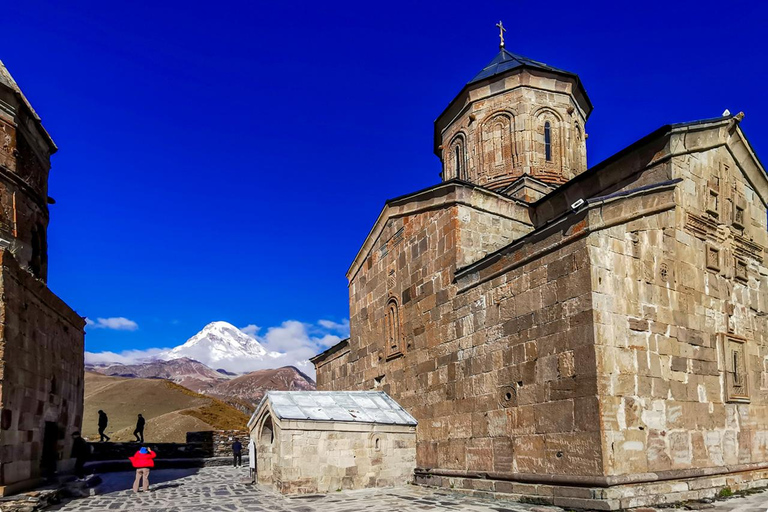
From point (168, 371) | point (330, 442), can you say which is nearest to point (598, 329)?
point (330, 442)

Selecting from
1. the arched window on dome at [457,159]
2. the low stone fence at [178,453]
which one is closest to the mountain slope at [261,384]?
the low stone fence at [178,453]

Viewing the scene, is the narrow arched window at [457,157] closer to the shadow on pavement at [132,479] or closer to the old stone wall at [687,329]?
the old stone wall at [687,329]

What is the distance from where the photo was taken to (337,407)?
12.0 metres

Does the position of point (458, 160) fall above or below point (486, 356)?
above

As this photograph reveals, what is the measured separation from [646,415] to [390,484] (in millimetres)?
5399

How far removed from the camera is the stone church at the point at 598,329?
8.10 meters

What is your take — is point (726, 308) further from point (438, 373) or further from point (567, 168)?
point (567, 168)

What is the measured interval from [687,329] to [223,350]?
157122 mm

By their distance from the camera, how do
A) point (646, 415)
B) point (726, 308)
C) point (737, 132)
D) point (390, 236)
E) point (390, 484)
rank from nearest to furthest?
point (646, 415), point (726, 308), point (737, 132), point (390, 484), point (390, 236)

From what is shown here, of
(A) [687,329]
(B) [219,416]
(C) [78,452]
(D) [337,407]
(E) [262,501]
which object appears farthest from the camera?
(B) [219,416]

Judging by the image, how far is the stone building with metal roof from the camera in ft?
35.0

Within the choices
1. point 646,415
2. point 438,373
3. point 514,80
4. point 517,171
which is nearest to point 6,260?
point 438,373

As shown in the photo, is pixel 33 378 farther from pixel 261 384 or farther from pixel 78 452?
pixel 261 384

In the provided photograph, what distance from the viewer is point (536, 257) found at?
9.21 meters
